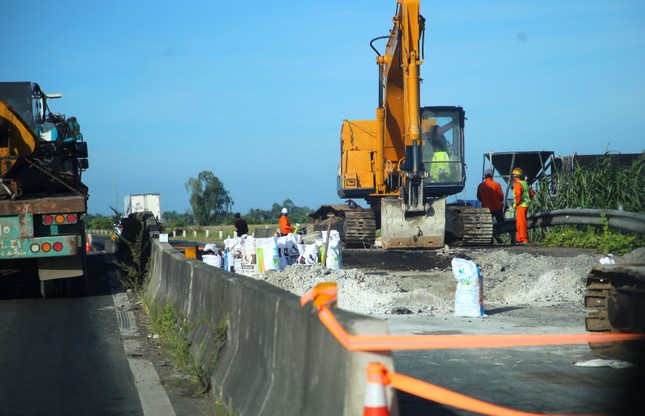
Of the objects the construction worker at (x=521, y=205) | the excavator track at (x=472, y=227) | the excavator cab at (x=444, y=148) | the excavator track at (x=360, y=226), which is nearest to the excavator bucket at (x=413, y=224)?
the excavator track at (x=472, y=227)

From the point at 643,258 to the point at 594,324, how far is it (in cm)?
694

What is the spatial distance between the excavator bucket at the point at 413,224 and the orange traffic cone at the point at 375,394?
1762 cm

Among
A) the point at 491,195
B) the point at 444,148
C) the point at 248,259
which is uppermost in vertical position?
the point at 444,148

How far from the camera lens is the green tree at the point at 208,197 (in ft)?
441

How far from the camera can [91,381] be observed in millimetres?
8758

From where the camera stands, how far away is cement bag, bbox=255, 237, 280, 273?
56.1ft

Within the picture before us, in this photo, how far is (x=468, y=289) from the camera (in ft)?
40.8

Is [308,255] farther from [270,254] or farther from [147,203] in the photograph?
[147,203]

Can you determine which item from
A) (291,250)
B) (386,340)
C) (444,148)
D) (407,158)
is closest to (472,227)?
(444,148)

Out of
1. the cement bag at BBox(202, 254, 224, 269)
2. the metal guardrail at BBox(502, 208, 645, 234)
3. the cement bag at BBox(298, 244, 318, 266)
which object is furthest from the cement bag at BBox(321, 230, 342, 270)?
the metal guardrail at BBox(502, 208, 645, 234)

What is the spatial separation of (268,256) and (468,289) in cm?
555

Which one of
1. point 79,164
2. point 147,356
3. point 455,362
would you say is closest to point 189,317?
point 147,356

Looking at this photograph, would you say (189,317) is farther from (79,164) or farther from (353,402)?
(79,164)

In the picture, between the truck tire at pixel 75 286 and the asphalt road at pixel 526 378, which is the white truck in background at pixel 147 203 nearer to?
the truck tire at pixel 75 286
